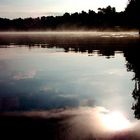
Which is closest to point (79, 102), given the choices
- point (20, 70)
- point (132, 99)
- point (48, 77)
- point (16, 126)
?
point (132, 99)

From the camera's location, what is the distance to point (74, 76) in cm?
2797

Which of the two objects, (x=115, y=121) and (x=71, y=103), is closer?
(x=115, y=121)

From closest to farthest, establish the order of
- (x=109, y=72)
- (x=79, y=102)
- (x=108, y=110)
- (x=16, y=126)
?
(x=16, y=126), (x=108, y=110), (x=79, y=102), (x=109, y=72)

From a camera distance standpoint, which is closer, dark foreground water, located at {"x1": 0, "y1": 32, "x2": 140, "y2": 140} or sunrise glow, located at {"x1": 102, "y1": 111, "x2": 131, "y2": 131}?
dark foreground water, located at {"x1": 0, "y1": 32, "x2": 140, "y2": 140}

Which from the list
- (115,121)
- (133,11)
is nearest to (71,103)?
(115,121)

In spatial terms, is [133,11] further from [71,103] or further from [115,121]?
[115,121]

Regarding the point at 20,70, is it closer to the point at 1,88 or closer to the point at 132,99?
the point at 1,88

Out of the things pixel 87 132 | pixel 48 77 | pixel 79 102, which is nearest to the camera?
pixel 87 132

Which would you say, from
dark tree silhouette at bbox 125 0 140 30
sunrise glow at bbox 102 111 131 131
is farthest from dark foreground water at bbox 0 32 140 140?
dark tree silhouette at bbox 125 0 140 30

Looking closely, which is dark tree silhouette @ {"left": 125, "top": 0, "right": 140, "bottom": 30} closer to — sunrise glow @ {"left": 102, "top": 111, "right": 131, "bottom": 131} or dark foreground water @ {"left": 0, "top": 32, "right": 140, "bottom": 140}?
dark foreground water @ {"left": 0, "top": 32, "right": 140, "bottom": 140}

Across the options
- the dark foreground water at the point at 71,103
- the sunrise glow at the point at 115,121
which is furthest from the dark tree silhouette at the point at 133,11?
the sunrise glow at the point at 115,121

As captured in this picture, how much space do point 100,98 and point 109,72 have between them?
438 inches

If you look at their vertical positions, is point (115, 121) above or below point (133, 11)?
A: below

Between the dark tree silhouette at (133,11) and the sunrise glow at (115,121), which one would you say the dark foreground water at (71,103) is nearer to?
the sunrise glow at (115,121)
